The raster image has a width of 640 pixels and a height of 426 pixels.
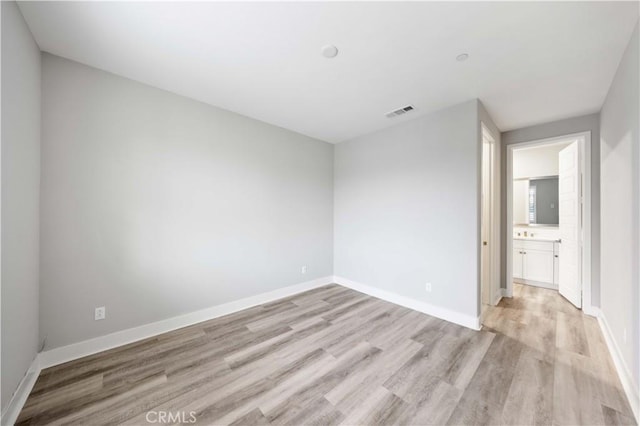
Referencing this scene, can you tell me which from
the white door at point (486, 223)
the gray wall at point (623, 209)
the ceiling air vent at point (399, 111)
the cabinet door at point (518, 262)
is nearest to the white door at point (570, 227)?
the cabinet door at point (518, 262)

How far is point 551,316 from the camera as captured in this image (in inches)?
119

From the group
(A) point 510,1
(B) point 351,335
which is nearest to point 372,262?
(B) point 351,335

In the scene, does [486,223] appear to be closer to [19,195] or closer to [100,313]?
[100,313]

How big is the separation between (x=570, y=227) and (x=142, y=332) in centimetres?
589

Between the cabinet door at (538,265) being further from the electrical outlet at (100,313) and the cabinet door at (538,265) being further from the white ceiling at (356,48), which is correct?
the electrical outlet at (100,313)

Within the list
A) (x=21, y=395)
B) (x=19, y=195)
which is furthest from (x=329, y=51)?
(x=21, y=395)

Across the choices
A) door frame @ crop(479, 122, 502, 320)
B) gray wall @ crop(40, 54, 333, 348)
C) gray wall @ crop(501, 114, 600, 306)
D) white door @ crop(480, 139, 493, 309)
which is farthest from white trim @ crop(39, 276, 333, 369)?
gray wall @ crop(501, 114, 600, 306)

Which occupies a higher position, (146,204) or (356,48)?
(356,48)

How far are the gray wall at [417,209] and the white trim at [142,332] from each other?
1.71 meters

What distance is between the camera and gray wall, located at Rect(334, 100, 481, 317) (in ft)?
9.17

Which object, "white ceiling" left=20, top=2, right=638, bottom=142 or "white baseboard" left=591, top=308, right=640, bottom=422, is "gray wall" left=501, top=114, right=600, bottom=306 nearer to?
"white ceiling" left=20, top=2, right=638, bottom=142

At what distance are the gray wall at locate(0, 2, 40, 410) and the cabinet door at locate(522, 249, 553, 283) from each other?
6.58 m

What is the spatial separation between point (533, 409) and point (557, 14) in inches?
109

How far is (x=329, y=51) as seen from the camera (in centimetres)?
200
